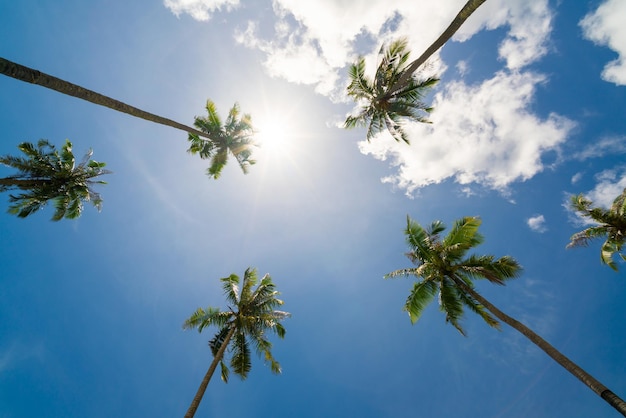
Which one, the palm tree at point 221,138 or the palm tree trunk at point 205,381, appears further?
the palm tree at point 221,138

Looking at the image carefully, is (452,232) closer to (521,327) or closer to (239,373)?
(521,327)

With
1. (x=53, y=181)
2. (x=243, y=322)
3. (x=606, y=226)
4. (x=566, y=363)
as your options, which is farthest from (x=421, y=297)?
(x=53, y=181)

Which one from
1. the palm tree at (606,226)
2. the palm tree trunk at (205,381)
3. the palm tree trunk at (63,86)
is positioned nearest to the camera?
the palm tree trunk at (63,86)

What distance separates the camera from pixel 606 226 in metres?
19.0

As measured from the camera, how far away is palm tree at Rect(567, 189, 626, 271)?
18.4m

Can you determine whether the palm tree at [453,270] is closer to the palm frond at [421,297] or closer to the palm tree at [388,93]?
the palm frond at [421,297]

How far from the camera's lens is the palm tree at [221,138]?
19.1 meters

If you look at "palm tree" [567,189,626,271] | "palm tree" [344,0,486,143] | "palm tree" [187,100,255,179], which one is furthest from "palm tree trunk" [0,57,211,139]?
"palm tree" [567,189,626,271]

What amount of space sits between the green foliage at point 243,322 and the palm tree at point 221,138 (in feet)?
27.4

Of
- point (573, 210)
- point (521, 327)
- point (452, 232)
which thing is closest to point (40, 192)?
point (452, 232)

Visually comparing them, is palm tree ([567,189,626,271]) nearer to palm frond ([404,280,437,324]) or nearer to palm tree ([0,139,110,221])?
palm frond ([404,280,437,324])

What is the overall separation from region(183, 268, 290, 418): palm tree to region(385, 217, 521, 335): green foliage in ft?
29.3

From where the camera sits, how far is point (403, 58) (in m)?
15.8

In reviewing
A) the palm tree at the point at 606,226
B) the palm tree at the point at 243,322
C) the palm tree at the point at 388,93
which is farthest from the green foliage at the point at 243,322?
the palm tree at the point at 606,226
